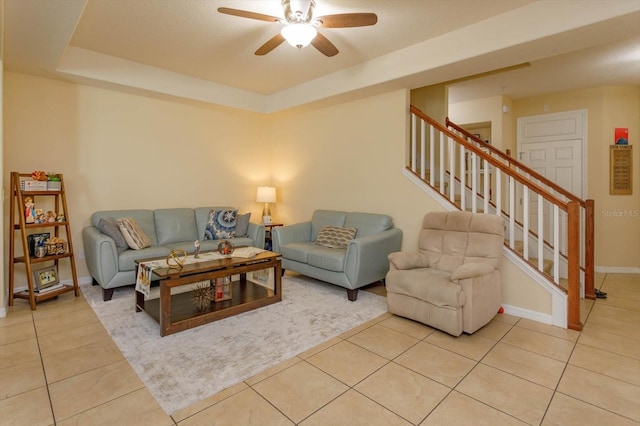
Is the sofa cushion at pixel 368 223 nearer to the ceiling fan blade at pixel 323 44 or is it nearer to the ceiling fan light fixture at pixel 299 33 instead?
the ceiling fan blade at pixel 323 44

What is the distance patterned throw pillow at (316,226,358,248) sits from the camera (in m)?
4.17

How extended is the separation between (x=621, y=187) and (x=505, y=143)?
1668 mm

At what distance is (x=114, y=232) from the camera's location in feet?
12.3

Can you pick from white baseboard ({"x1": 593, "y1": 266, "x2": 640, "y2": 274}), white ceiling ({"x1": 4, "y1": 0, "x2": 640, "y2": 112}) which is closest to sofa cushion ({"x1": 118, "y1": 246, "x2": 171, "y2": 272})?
white ceiling ({"x1": 4, "y1": 0, "x2": 640, "y2": 112})

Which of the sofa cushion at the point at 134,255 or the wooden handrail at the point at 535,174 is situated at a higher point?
the wooden handrail at the point at 535,174

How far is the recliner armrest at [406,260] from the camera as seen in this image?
125 inches

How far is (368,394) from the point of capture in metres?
1.97

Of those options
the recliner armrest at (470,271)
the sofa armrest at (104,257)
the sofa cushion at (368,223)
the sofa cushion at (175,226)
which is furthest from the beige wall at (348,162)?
the sofa armrest at (104,257)

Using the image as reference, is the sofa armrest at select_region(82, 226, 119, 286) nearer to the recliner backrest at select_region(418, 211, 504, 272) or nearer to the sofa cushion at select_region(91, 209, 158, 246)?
the sofa cushion at select_region(91, 209, 158, 246)

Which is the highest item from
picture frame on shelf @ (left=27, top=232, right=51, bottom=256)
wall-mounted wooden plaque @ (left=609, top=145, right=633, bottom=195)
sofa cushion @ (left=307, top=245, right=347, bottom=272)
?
wall-mounted wooden plaque @ (left=609, top=145, right=633, bottom=195)

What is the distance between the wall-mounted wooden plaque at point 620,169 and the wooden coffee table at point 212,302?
16.5ft

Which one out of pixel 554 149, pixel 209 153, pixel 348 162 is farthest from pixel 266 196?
pixel 554 149

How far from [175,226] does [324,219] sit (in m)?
2.00

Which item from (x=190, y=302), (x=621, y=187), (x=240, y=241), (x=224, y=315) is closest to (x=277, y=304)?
(x=224, y=315)
